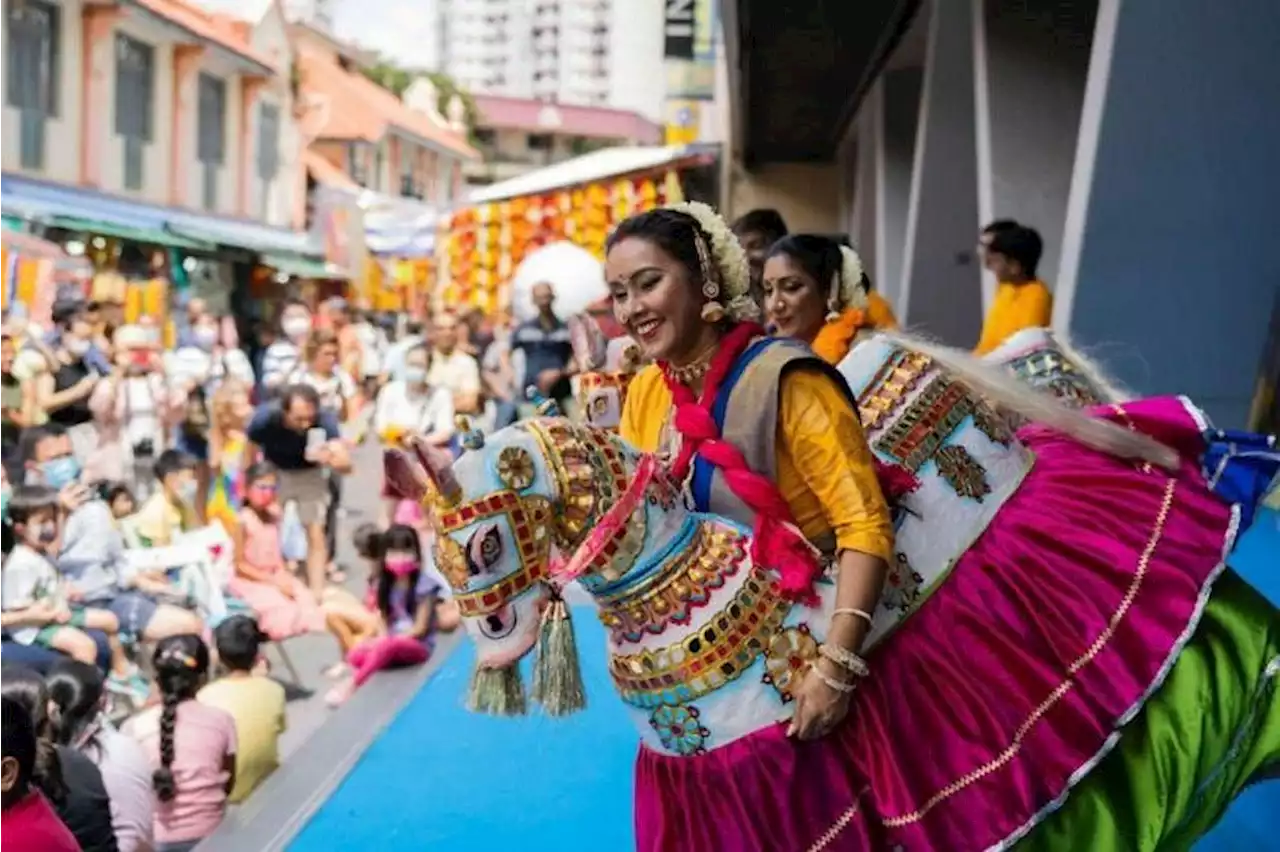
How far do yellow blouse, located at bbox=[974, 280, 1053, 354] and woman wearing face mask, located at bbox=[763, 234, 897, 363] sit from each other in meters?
2.84

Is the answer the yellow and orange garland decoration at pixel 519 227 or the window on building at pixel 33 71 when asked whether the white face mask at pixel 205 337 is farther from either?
the yellow and orange garland decoration at pixel 519 227

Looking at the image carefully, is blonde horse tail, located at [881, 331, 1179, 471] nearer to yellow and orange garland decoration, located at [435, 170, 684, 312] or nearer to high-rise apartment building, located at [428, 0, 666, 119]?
yellow and orange garland decoration, located at [435, 170, 684, 312]

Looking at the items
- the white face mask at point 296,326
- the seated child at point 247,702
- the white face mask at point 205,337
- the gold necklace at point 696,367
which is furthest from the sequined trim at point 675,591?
the white face mask at point 296,326

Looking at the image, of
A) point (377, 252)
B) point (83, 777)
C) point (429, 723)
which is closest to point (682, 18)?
point (377, 252)

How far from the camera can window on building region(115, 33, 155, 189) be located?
1284 cm

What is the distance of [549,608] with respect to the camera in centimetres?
215

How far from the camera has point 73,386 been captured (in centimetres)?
738

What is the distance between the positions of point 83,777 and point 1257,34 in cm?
483

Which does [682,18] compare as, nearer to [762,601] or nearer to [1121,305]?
[1121,305]

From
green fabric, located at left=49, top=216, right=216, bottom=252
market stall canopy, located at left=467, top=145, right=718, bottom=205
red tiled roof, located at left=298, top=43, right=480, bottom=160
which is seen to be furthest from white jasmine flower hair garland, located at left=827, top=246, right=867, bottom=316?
red tiled roof, located at left=298, top=43, right=480, bottom=160

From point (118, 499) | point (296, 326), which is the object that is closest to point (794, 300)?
point (118, 499)

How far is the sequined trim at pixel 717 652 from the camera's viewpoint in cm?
219

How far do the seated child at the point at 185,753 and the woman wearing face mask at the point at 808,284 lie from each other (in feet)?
7.52

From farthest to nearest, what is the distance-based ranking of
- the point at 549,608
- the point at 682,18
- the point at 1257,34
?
the point at 682,18
the point at 1257,34
the point at 549,608
